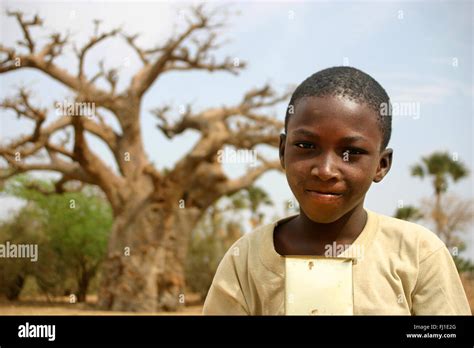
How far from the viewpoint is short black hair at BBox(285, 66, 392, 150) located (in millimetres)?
1429

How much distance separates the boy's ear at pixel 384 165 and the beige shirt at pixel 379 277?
106 mm

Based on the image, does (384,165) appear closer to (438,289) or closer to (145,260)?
(438,289)

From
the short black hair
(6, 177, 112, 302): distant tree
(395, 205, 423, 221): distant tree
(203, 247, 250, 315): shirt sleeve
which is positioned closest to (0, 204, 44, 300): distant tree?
(6, 177, 112, 302): distant tree

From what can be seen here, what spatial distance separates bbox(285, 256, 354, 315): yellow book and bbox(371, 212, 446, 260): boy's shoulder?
26 cm

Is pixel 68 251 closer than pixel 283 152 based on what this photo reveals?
No

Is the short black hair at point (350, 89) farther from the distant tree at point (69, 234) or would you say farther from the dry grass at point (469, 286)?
the distant tree at point (69, 234)

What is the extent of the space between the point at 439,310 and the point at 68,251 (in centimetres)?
1343

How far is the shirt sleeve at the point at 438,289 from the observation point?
1.33 metres

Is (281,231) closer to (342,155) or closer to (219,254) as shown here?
(342,155)

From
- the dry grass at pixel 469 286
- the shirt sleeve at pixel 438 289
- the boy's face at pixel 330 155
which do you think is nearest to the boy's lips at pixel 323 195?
the boy's face at pixel 330 155

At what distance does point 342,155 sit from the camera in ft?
4.51

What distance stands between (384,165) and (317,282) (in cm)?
46

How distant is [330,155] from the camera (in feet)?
4.42
